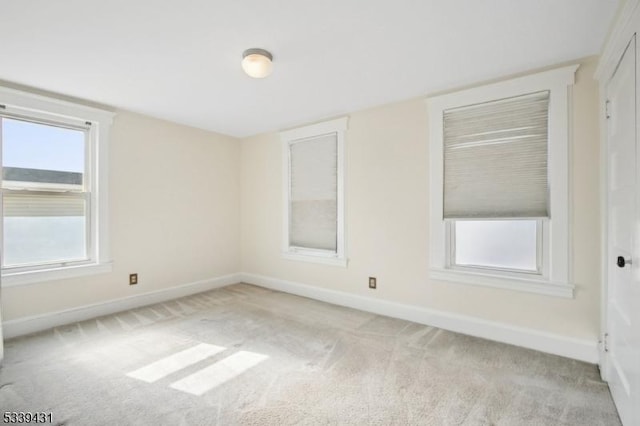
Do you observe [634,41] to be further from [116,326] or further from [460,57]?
[116,326]

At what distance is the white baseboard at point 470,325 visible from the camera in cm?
238

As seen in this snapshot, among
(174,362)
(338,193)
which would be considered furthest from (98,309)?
(338,193)

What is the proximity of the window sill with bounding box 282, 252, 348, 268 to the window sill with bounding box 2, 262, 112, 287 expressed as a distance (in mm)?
2126

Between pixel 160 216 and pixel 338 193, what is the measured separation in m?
2.29

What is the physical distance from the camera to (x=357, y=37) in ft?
6.81

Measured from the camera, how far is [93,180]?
3.32m

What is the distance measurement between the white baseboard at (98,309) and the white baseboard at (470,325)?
1406mm

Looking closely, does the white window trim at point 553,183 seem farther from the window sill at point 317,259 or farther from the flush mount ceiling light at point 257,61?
the flush mount ceiling light at point 257,61

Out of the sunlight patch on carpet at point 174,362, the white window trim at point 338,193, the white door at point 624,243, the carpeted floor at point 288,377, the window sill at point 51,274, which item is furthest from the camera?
the white window trim at point 338,193

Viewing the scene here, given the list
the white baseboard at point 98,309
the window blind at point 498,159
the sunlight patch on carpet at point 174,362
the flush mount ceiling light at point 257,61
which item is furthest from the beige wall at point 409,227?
the sunlight patch on carpet at point 174,362

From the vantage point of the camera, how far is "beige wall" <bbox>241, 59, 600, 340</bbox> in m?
2.35

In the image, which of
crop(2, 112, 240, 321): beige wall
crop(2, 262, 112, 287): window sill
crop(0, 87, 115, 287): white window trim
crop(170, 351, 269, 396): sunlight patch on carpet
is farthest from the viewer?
crop(2, 112, 240, 321): beige wall

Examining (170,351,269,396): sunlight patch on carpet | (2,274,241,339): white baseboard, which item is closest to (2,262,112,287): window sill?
(2,274,241,339): white baseboard

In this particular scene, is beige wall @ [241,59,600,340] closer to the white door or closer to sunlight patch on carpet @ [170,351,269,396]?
the white door
